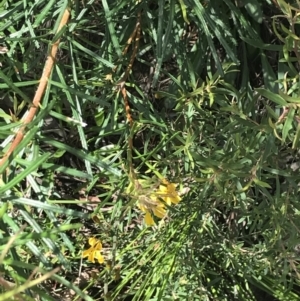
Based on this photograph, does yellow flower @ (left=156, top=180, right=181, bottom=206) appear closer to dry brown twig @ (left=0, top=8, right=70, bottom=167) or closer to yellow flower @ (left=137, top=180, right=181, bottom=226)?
yellow flower @ (left=137, top=180, right=181, bottom=226)

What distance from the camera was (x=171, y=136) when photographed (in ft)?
4.35

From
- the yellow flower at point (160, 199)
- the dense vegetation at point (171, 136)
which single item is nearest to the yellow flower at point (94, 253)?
the dense vegetation at point (171, 136)

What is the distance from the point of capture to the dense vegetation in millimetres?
1142

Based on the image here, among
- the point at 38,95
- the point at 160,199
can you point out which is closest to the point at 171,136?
the point at 160,199

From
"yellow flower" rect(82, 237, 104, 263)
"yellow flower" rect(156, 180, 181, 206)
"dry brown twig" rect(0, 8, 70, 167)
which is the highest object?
"dry brown twig" rect(0, 8, 70, 167)

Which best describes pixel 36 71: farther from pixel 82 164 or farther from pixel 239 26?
pixel 239 26

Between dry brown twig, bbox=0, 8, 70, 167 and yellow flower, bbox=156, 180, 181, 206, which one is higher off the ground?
dry brown twig, bbox=0, 8, 70, 167

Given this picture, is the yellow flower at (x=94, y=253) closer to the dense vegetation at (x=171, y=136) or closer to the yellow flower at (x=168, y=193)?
the dense vegetation at (x=171, y=136)

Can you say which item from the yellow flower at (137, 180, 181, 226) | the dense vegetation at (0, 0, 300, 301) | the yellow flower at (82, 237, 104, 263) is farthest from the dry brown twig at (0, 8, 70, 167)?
the yellow flower at (82, 237, 104, 263)

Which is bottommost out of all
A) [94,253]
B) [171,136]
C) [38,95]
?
[94,253]

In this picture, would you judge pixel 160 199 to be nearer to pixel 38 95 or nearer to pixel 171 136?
pixel 171 136

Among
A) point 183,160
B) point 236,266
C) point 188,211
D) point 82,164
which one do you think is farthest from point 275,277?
point 82,164

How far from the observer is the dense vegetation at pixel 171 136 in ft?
3.75

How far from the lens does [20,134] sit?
0.84m
